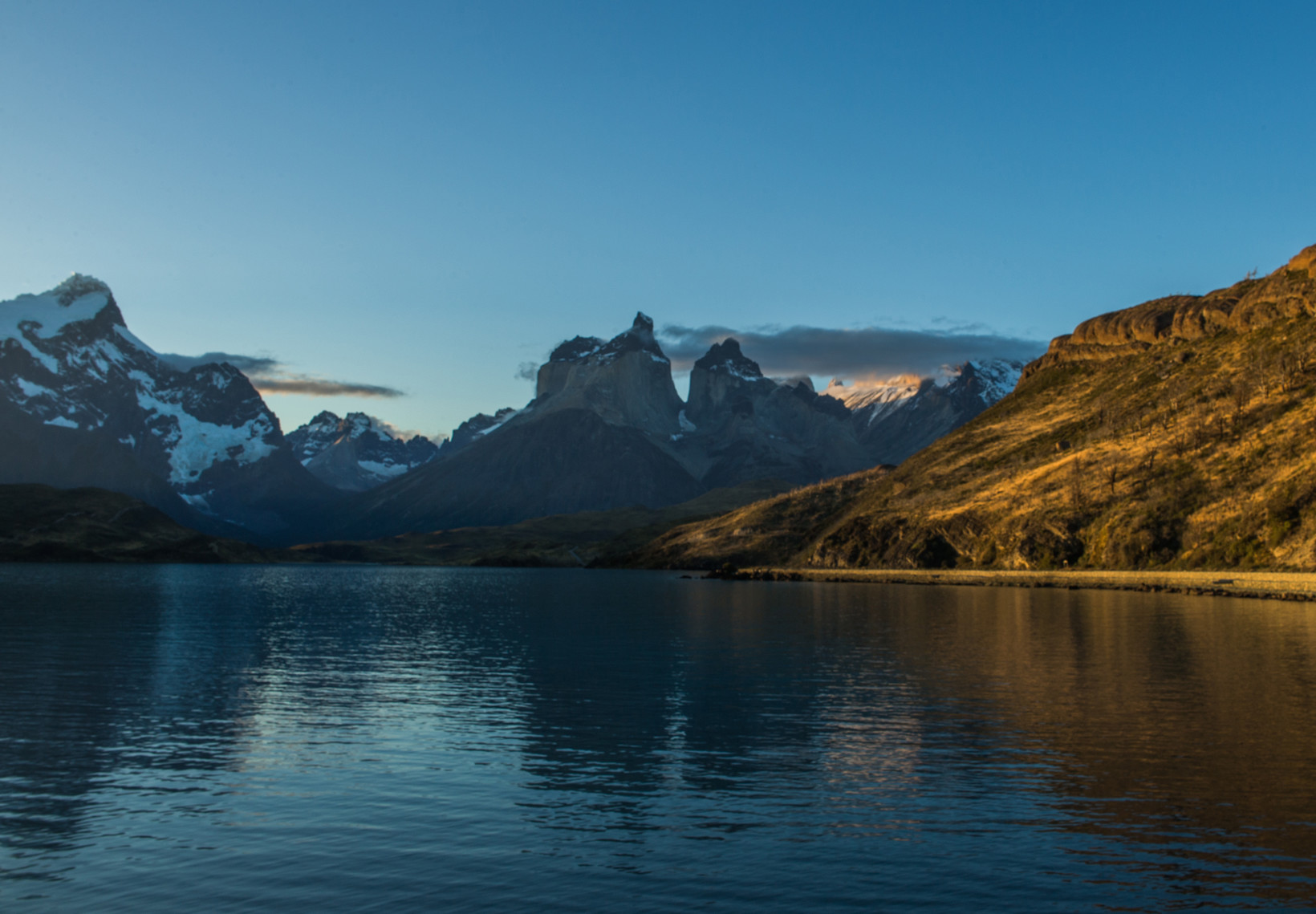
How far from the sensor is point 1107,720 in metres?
40.7

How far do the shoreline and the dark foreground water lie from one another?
5917cm

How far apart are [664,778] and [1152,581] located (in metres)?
134

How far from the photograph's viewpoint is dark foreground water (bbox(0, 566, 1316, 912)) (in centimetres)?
2186

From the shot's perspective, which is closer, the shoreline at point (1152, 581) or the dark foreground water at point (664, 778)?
the dark foreground water at point (664, 778)

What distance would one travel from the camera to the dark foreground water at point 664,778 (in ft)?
71.7

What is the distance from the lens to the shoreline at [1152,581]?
119812 millimetres

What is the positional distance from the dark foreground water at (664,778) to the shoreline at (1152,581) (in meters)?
59.2

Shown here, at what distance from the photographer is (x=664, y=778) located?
31.9 meters

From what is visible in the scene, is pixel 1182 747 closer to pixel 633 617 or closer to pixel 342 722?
pixel 342 722

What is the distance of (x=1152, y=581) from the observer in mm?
144750

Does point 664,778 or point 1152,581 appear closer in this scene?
point 664,778

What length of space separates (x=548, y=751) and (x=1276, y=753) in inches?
988

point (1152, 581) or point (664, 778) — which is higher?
point (1152, 581)

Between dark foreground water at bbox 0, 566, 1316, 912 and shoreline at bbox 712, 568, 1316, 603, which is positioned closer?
dark foreground water at bbox 0, 566, 1316, 912
